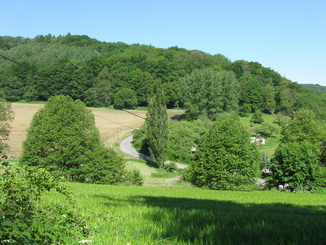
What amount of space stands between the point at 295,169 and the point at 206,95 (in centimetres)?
5810

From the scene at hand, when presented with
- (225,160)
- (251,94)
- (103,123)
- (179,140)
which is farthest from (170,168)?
(251,94)

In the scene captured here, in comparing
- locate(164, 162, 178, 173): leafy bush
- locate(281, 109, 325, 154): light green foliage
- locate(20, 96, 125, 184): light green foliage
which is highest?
locate(281, 109, 325, 154): light green foliage

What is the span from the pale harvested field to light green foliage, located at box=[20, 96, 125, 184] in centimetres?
2579

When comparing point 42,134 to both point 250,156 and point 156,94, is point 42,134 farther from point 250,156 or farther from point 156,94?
point 156,94

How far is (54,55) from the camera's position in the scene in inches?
6038

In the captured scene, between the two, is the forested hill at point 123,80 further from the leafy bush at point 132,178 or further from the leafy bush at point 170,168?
the leafy bush at point 132,178

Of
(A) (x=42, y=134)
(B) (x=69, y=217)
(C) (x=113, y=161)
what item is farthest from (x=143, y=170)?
(B) (x=69, y=217)

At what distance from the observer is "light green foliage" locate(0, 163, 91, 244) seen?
9.90 feet

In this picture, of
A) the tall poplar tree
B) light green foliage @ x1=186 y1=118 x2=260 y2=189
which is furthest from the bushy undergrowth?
light green foliage @ x1=186 y1=118 x2=260 y2=189

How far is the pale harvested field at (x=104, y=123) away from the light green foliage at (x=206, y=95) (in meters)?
13.9

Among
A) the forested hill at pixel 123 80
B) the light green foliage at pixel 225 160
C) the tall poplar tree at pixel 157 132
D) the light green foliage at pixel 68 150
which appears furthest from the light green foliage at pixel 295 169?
the forested hill at pixel 123 80

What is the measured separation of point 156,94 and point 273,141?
41.8 meters

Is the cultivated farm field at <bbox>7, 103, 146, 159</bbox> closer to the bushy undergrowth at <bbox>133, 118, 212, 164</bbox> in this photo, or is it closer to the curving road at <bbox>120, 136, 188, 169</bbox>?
the curving road at <bbox>120, 136, 188, 169</bbox>

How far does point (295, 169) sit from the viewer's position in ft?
118
